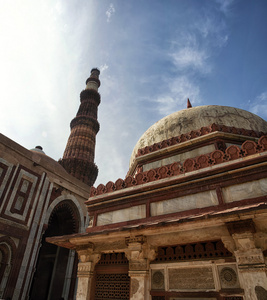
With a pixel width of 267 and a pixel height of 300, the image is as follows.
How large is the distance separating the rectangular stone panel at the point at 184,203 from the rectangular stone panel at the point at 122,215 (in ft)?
0.95

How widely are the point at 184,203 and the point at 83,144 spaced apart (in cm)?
2051

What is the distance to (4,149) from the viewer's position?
10.1m

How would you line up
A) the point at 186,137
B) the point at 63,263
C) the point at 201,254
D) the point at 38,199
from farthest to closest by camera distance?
the point at 63,263
the point at 38,199
the point at 186,137
the point at 201,254

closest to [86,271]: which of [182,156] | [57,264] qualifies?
[182,156]

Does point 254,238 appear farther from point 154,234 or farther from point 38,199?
point 38,199

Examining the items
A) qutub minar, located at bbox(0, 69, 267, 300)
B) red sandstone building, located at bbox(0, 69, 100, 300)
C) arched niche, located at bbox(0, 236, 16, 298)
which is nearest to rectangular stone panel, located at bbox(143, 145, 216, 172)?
qutub minar, located at bbox(0, 69, 267, 300)

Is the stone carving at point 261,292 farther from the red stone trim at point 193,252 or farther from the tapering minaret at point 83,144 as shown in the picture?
the tapering minaret at point 83,144

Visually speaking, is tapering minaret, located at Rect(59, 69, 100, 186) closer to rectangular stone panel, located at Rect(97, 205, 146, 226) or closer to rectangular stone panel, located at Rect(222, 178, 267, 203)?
rectangular stone panel, located at Rect(97, 205, 146, 226)

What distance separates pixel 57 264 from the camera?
12500 mm

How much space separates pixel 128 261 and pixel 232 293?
2.20 m

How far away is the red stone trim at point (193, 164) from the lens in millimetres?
4480

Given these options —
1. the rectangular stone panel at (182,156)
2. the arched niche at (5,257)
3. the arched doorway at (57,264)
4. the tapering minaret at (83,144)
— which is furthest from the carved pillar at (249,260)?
the tapering minaret at (83,144)

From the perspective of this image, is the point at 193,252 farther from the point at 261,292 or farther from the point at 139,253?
the point at 261,292

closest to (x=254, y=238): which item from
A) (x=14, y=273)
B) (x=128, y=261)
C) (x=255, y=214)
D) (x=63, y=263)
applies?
(x=255, y=214)
